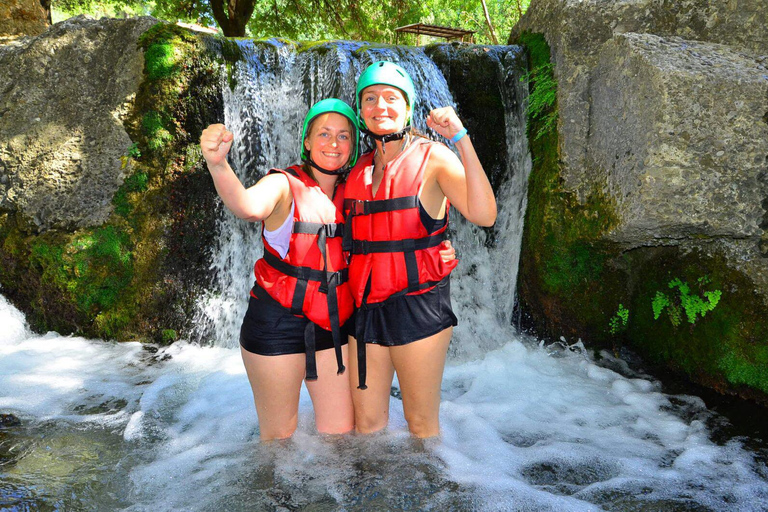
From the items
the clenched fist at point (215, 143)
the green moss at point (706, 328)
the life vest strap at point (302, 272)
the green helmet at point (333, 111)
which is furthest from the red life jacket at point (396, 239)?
the green moss at point (706, 328)

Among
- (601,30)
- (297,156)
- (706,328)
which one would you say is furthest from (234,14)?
(706,328)

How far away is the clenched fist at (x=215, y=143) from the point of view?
7.37 ft

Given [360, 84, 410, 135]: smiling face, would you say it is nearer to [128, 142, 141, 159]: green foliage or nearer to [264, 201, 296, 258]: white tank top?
[264, 201, 296, 258]: white tank top

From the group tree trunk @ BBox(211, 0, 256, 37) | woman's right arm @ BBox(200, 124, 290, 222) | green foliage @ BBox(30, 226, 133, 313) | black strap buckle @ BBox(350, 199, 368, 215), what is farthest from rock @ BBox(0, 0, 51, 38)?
black strap buckle @ BBox(350, 199, 368, 215)

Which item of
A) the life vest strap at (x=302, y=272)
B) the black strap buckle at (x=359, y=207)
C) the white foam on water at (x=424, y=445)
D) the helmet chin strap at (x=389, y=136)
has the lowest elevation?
the white foam on water at (x=424, y=445)

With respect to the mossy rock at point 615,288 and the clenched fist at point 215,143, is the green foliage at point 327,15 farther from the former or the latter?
the clenched fist at point 215,143

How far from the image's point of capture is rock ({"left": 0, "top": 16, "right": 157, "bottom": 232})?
5.71 m

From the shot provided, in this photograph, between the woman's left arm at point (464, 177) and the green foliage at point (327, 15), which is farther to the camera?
the green foliage at point (327, 15)

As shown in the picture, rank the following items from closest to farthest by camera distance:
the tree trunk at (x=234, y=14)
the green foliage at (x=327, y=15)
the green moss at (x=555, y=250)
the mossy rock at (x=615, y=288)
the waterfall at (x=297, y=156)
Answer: the mossy rock at (x=615, y=288)
the green moss at (x=555, y=250)
the waterfall at (x=297, y=156)
the tree trunk at (x=234, y=14)
the green foliage at (x=327, y=15)

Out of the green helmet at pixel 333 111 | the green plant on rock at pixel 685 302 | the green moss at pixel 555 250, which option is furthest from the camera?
the green moss at pixel 555 250

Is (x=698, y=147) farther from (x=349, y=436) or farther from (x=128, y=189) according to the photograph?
(x=128, y=189)

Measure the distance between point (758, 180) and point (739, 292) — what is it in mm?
884

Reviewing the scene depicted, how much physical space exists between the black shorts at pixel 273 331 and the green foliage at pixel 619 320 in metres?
3.56

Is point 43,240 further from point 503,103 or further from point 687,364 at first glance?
point 687,364
